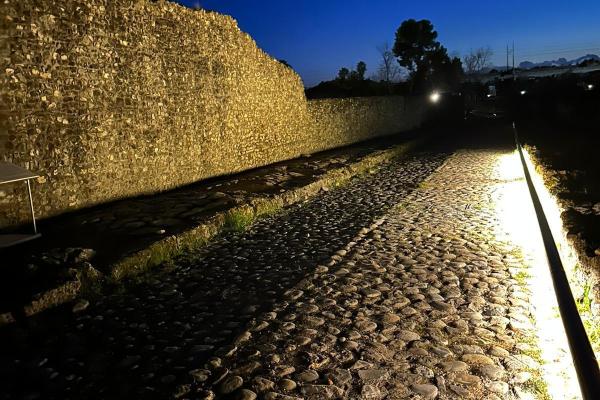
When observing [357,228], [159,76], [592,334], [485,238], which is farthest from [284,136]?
[592,334]

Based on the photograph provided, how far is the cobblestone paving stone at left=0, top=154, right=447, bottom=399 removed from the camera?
3309mm

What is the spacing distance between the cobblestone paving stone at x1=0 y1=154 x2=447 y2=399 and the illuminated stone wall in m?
2.86

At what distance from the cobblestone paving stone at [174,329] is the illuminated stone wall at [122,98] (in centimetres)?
286

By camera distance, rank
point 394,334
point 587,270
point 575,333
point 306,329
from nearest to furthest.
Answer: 1. point 575,333
2. point 394,334
3. point 306,329
4. point 587,270

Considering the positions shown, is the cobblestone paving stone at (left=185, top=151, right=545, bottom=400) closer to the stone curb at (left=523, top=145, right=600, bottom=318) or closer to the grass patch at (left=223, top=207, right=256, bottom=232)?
the stone curb at (left=523, top=145, right=600, bottom=318)

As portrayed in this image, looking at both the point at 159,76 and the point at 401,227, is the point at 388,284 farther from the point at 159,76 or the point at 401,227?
the point at 159,76

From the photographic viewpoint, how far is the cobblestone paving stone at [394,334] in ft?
10.4

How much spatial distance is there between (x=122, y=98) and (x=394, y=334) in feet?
22.7

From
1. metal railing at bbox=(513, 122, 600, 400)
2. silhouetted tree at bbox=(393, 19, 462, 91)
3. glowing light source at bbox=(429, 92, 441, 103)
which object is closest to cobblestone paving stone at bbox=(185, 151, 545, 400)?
metal railing at bbox=(513, 122, 600, 400)

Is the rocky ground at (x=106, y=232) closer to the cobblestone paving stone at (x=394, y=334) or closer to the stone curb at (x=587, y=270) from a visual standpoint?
the cobblestone paving stone at (x=394, y=334)

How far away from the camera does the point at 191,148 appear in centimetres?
1073

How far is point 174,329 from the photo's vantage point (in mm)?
4141

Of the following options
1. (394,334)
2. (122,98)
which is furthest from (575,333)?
(122,98)

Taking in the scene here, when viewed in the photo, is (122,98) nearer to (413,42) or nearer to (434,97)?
(434,97)
